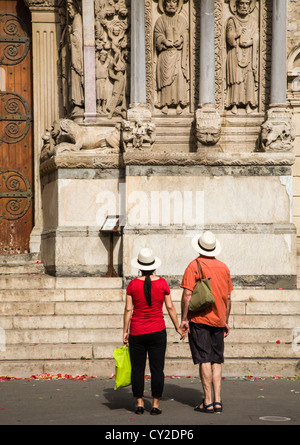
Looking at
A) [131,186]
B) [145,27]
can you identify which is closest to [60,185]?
[131,186]

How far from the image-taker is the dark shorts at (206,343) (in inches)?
311

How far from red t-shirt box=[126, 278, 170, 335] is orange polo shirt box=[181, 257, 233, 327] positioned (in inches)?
11.6

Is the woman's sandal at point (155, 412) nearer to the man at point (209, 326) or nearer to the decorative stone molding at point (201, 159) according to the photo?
the man at point (209, 326)

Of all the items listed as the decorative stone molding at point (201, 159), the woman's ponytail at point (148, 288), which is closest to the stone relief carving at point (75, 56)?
the decorative stone molding at point (201, 159)

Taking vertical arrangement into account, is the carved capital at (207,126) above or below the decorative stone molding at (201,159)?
above

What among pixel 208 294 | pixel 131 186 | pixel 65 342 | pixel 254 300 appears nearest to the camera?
pixel 208 294

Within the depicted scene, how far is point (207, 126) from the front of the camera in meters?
13.2

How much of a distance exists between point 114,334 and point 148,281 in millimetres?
2994

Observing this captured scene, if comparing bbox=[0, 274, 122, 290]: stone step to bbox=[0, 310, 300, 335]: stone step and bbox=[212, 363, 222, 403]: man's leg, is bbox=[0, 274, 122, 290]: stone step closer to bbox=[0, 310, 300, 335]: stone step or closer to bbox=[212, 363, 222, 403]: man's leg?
bbox=[0, 310, 300, 335]: stone step

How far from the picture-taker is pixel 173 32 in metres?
13.8

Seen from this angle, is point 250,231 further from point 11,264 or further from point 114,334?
point 11,264

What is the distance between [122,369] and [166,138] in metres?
6.56

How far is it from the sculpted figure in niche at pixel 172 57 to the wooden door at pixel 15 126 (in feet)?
10.0

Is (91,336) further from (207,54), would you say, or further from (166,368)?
(207,54)
